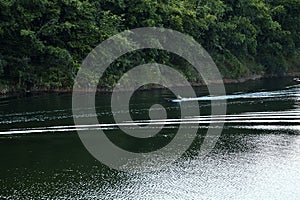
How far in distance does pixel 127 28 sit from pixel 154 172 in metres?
25.9

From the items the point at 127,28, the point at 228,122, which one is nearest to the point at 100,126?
the point at 228,122

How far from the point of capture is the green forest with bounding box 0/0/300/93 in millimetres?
34231

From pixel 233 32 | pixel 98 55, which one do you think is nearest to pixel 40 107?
pixel 98 55

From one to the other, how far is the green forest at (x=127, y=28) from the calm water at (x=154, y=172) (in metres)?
7.66

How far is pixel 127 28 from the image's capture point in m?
40.2

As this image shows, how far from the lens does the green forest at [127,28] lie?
34231mm

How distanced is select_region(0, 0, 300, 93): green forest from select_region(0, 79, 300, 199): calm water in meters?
7.66

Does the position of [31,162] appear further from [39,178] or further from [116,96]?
[116,96]

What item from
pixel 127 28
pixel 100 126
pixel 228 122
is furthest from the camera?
pixel 127 28

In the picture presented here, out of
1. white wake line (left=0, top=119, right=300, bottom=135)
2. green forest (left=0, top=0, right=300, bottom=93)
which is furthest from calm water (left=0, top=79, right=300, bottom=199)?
green forest (left=0, top=0, right=300, bottom=93)

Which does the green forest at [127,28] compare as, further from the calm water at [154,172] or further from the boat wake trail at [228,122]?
the boat wake trail at [228,122]

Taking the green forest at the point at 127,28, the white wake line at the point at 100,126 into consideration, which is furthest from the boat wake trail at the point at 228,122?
the green forest at the point at 127,28

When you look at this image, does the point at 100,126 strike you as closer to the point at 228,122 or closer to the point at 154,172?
the point at 228,122

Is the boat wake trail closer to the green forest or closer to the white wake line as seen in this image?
the white wake line
